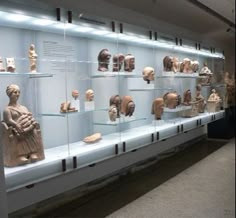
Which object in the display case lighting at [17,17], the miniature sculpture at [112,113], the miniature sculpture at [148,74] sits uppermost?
the display case lighting at [17,17]

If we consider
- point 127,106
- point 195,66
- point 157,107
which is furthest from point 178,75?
point 127,106

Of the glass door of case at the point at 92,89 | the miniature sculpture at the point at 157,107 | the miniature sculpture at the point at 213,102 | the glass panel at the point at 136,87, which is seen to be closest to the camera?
the glass door of case at the point at 92,89

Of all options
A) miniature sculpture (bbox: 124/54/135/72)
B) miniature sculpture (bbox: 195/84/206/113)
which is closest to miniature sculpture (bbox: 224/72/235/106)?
miniature sculpture (bbox: 195/84/206/113)

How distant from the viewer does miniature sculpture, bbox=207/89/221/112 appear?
17.3 feet

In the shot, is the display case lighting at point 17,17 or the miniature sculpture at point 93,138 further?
the miniature sculpture at point 93,138

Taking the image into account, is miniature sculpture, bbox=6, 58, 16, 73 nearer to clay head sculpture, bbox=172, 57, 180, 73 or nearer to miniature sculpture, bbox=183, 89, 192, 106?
clay head sculpture, bbox=172, 57, 180, 73

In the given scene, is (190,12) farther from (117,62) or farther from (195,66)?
(117,62)

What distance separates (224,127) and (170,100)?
3.05 metres

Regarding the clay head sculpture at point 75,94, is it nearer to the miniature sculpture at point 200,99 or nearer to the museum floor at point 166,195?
the museum floor at point 166,195

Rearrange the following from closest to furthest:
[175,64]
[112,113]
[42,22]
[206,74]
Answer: [42,22] < [112,113] < [175,64] < [206,74]

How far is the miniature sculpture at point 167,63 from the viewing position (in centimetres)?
398

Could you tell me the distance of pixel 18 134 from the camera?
2.18m

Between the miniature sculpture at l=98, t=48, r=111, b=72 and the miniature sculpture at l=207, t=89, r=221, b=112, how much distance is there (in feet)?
8.84

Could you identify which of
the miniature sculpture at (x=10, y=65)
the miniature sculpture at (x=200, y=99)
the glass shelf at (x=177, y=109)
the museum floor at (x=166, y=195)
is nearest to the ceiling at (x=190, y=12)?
the miniature sculpture at (x=200, y=99)
